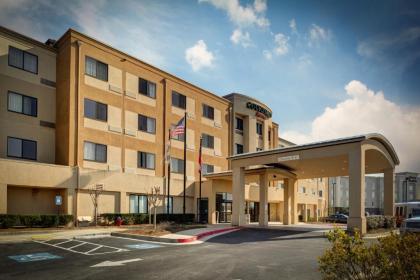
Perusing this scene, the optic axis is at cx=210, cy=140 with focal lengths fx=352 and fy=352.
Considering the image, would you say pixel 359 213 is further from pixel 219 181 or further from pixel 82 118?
pixel 82 118

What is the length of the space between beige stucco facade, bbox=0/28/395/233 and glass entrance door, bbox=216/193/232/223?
0.12 meters

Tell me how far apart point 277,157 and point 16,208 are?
20.5 meters

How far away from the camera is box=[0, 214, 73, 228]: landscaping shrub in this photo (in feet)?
79.7

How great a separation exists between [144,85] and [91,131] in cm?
845

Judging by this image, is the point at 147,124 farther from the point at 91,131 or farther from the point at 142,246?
the point at 142,246

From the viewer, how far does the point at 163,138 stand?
127 ft

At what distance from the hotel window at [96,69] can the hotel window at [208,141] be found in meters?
15.0

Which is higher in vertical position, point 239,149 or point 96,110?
point 96,110

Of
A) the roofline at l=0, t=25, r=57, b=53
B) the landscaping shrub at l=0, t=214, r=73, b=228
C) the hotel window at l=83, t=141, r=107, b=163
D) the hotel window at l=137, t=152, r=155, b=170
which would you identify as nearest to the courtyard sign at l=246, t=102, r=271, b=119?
the hotel window at l=137, t=152, r=155, b=170

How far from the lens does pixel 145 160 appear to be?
120 feet

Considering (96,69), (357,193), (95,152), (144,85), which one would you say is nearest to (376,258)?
(357,193)

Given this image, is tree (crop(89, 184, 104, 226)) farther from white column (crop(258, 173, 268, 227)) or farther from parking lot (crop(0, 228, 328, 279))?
white column (crop(258, 173, 268, 227))

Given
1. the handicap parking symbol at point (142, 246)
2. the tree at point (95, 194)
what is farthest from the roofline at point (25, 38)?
the handicap parking symbol at point (142, 246)

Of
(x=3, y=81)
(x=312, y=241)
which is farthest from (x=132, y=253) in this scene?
(x=3, y=81)
